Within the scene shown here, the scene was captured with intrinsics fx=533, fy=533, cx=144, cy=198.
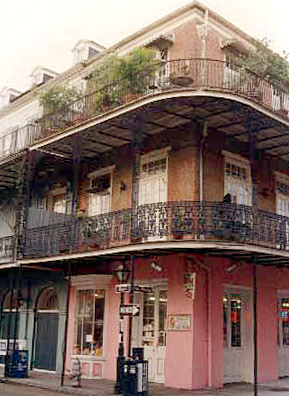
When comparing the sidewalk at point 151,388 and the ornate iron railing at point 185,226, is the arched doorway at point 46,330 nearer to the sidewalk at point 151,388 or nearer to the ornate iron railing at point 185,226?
the sidewalk at point 151,388

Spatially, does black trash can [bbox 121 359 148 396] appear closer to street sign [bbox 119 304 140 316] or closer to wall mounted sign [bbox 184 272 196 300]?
street sign [bbox 119 304 140 316]

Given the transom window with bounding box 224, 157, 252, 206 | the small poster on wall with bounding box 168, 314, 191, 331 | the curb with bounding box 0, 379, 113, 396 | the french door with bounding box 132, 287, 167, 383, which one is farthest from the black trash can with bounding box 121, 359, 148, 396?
the transom window with bounding box 224, 157, 252, 206

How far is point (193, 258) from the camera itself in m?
12.7

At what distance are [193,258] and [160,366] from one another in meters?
2.87

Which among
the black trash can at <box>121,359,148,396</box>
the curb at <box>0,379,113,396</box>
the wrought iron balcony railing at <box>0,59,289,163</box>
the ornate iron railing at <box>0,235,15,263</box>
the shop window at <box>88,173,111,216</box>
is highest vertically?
the wrought iron balcony railing at <box>0,59,289,163</box>

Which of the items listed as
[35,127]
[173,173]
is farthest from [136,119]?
[35,127]

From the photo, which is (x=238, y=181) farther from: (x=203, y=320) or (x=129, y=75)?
(x=129, y=75)

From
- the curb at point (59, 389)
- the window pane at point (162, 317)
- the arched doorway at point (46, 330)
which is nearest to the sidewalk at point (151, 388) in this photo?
the curb at point (59, 389)

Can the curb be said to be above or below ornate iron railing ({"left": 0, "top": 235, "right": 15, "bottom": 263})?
below

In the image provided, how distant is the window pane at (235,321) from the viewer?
45.4 ft

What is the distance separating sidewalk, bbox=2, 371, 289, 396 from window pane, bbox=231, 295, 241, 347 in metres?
1.11

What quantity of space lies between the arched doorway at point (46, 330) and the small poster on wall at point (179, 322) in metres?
4.66

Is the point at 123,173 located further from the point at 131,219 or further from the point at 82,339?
the point at 82,339

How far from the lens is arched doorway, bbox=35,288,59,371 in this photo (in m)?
15.9
